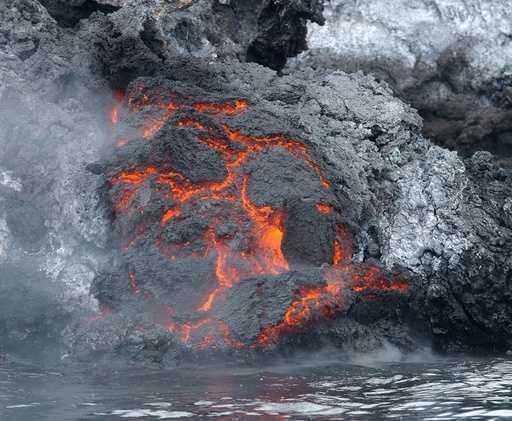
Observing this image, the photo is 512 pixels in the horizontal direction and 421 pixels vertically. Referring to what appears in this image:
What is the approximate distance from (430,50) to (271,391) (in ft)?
38.5

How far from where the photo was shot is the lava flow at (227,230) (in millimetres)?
10344

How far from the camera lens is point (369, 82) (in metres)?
13.8

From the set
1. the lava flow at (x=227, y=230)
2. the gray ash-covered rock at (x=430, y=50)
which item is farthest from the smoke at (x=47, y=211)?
the gray ash-covered rock at (x=430, y=50)

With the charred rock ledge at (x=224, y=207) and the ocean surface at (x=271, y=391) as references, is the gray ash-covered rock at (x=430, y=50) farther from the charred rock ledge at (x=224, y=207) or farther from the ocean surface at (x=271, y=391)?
the ocean surface at (x=271, y=391)

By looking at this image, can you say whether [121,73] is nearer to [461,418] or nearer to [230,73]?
[230,73]

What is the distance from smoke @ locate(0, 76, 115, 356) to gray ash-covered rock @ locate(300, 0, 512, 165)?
632 cm

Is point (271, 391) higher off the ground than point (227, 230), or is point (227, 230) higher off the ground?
point (227, 230)

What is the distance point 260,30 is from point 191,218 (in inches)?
216

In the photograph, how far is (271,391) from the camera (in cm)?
824

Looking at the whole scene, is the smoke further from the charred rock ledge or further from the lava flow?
the lava flow

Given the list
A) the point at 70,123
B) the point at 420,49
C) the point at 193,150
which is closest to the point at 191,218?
the point at 193,150

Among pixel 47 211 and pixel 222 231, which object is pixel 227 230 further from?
pixel 47 211

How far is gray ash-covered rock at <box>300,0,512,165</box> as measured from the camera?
17.7 meters

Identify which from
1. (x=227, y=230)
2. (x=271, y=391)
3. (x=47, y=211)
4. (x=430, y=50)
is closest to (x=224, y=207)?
(x=227, y=230)
